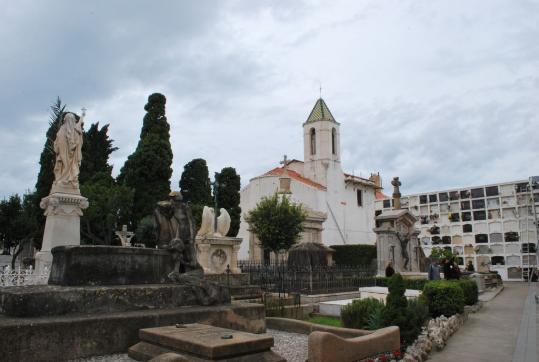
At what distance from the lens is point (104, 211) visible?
25438 millimetres

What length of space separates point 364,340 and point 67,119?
10423 mm

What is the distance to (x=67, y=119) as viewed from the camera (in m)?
12.0

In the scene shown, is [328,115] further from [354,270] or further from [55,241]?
[55,241]

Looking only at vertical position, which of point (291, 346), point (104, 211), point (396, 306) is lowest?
point (291, 346)

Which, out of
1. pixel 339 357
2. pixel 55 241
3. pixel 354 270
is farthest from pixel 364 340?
pixel 354 270

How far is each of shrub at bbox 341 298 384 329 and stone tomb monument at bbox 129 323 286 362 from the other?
12.4 ft

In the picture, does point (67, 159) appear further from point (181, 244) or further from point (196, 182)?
point (196, 182)

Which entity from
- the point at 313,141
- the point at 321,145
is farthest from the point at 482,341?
the point at 313,141

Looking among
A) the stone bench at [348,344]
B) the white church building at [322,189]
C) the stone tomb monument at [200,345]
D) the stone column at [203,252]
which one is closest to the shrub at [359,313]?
the stone bench at [348,344]

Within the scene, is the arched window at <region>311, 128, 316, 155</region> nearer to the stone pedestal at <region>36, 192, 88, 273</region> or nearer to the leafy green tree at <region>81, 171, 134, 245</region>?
the leafy green tree at <region>81, 171, 134, 245</region>

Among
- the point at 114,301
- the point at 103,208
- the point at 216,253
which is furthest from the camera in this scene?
the point at 103,208

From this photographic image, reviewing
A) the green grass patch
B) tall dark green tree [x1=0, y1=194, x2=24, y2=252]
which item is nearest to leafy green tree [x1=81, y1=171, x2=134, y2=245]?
tall dark green tree [x1=0, y1=194, x2=24, y2=252]

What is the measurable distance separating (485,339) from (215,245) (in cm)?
875

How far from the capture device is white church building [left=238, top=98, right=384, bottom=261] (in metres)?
42.7
